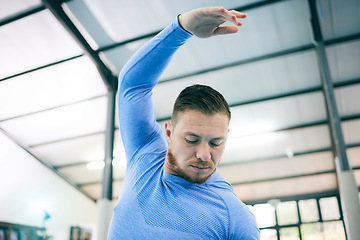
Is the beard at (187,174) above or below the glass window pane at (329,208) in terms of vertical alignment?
below

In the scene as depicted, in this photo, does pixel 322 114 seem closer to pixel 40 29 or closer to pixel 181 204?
pixel 40 29

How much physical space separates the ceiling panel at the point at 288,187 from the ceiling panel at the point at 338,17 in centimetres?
473

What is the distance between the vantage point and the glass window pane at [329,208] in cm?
920

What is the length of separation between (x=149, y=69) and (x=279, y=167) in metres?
8.42

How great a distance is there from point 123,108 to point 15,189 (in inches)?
326

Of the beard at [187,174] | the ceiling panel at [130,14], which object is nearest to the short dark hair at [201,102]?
the beard at [187,174]

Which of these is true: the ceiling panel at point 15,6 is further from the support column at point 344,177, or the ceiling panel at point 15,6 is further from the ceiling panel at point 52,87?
the support column at point 344,177

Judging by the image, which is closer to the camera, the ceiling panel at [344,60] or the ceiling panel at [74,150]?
the ceiling panel at [344,60]

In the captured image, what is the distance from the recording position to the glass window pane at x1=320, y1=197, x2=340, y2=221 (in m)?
9.20

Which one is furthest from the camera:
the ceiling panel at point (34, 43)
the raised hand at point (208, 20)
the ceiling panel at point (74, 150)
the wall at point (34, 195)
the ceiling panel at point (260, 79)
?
the ceiling panel at point (74, 150)

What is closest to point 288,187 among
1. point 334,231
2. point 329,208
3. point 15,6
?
point 329,208

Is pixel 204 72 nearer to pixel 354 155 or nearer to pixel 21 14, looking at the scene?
pixel 21 14

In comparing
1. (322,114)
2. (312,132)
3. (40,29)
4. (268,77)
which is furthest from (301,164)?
(40,29)

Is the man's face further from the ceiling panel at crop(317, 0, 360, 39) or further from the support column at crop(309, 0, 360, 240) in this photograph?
the ceiling panel at crop(317, 0, 360, 39)
